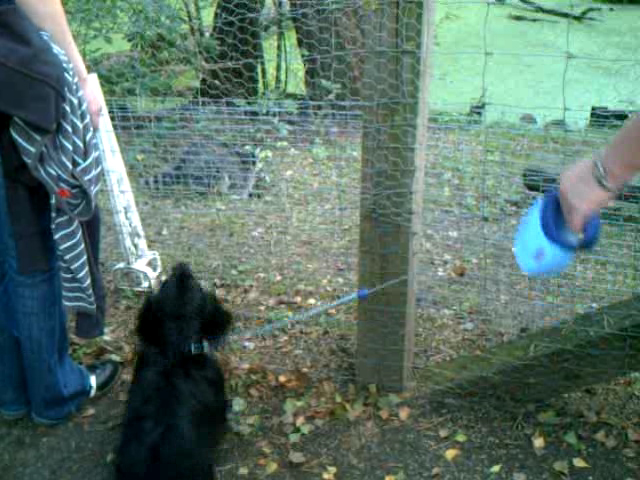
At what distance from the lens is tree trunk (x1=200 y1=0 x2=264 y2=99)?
4.55 m

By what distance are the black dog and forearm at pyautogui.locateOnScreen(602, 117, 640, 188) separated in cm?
126

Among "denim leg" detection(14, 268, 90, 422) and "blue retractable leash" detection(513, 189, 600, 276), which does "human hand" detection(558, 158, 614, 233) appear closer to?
"blue retractable leash" detection(513, 189, 600, 276)

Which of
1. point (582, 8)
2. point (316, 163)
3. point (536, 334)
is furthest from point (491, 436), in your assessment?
point (582, 8)

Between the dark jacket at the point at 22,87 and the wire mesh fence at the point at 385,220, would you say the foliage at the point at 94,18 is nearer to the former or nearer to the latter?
the wire mesh fence at the point at 385,220

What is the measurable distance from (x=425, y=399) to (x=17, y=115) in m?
1.74

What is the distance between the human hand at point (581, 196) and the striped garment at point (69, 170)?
1501 mm

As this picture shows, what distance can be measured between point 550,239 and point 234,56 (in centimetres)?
357

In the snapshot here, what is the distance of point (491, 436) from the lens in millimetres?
2568

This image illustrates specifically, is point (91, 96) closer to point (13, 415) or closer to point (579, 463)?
point (13, 415)

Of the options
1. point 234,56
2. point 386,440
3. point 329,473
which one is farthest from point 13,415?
point 234,56

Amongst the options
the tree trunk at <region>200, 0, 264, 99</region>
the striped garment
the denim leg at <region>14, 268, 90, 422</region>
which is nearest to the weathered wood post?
the striped garment

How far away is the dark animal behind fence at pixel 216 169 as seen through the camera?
3068 mm

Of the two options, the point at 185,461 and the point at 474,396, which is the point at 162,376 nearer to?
the point at 185,461

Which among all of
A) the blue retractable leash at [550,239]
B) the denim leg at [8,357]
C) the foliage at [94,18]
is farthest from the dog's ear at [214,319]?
the foliage at [94,18]
